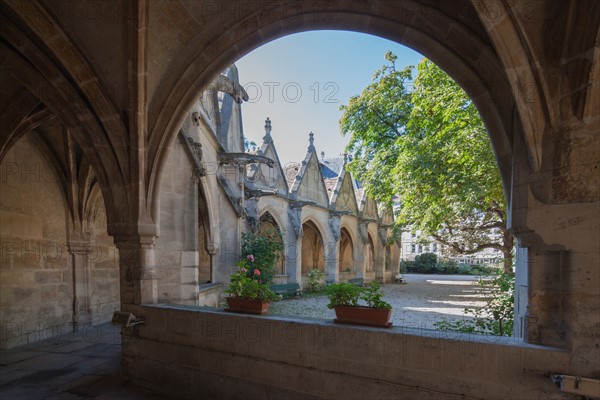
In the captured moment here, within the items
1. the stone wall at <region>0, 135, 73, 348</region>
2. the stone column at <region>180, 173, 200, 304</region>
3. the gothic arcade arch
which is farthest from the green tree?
the stone wall at <region>0, 135, 73, 348</region>

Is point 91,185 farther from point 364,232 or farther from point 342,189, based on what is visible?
point 364,232

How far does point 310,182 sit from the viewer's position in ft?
44.5

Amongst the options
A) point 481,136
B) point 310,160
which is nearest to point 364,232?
point 310,160

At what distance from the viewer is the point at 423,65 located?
7086 mm

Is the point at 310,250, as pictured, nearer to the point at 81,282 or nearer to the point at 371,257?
the point at 371,257

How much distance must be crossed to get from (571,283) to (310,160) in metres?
12.2

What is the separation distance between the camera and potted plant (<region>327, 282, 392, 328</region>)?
2543 mm

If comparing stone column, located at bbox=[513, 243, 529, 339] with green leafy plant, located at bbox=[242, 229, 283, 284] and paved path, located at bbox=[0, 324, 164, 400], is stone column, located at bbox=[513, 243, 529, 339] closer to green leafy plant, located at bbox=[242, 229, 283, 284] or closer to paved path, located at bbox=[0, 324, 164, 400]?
paved path, located at bbox=[0, 324, 164, 400]

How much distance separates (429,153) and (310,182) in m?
7.10

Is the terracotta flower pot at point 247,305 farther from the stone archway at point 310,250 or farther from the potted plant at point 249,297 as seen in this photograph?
the stone archway at point 310,250

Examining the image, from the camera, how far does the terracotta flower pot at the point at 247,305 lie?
3.05 m

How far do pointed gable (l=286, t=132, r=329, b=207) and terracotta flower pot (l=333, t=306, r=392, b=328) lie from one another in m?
9.61

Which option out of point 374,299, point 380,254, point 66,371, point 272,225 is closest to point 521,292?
point 374,299

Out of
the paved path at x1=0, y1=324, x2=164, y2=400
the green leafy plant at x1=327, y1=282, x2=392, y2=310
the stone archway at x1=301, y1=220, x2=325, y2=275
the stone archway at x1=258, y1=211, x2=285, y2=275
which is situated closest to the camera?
the green leafy plant at x1=327, y1=282, x2=392, y2=310
